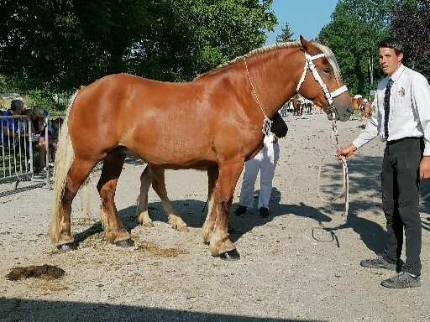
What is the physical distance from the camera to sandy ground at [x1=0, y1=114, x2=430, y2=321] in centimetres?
400

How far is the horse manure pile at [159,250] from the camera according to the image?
5523 mm

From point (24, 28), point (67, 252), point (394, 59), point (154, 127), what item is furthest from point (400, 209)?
point (24, 28)

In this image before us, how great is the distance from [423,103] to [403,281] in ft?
5.38

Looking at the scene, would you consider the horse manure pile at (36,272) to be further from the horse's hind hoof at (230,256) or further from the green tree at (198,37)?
the green tree at (198,37)

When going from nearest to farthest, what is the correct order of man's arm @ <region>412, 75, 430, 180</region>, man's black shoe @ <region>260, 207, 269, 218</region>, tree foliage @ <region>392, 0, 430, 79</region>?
1. man's arm @ <region>412, 75, 430, 180</region>
2. man's black shoe @ <region>260, 207, 269, 218</region>
3. tree foliage @ <region>392, 0, 430, 79</region>

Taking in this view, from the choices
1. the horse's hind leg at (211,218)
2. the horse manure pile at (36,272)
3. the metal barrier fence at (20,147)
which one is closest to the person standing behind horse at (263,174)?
the horse's hind leg at (211,218)

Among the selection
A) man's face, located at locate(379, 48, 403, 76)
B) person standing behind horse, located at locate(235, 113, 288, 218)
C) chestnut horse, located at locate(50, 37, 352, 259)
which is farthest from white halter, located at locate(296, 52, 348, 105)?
person standing behind horse, located at locate(235, 113, 288, 218)

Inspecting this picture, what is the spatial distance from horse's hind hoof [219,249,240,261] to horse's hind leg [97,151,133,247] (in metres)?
1.18

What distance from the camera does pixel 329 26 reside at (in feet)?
271

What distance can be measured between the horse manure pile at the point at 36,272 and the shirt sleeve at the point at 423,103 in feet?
11.9

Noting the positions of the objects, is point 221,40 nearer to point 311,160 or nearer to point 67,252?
point 311,160

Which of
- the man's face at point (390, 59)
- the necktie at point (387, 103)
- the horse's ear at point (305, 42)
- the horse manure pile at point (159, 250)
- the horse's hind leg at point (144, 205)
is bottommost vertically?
the horse manure pile at point (159, 250)

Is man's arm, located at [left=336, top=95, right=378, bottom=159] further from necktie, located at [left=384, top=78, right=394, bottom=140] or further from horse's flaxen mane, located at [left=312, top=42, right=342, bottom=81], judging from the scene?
horse's flaxen mane, located at [left=312, top=42, right=342, bottom=81]

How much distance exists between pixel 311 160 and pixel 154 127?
9.21m
